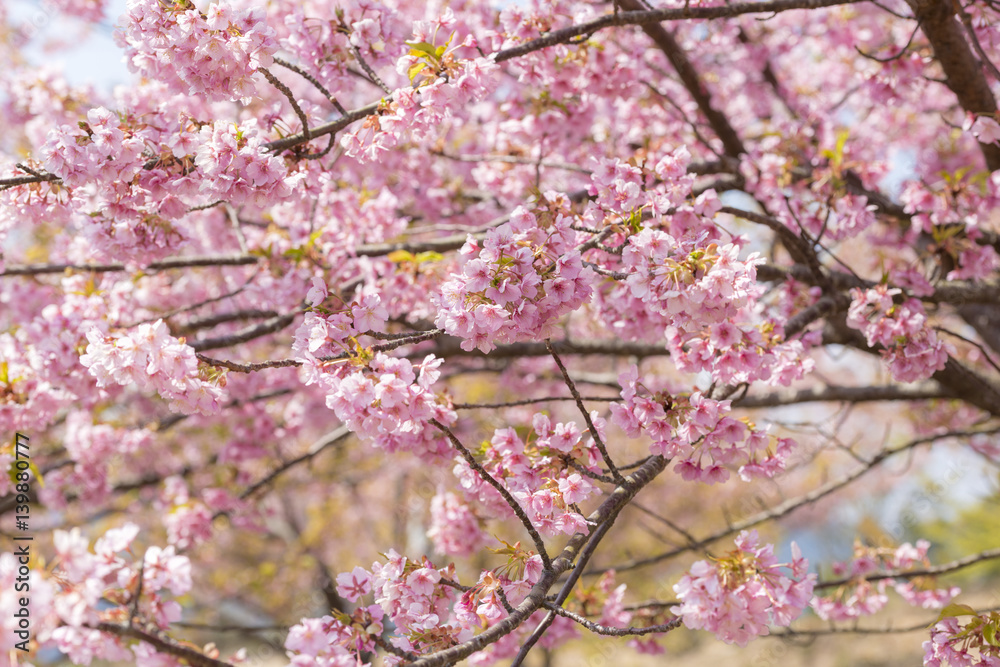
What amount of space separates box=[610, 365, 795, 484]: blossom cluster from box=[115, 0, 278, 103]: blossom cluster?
1552mm

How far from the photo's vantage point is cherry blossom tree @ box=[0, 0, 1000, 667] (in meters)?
1.82

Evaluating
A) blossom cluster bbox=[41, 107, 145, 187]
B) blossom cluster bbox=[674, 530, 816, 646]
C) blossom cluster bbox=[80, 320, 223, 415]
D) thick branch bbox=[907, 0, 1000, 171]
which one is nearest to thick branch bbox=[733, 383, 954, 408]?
thick branch bbox=[907, 0, 1000, 171]

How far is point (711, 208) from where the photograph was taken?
7.60 feet

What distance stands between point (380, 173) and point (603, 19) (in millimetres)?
1767

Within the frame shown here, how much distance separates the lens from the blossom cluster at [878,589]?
130 inches

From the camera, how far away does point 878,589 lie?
3412 millimetres

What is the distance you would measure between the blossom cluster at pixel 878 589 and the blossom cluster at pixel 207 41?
11.6 ft

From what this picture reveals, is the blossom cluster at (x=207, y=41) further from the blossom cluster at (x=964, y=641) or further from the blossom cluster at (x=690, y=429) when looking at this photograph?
the blossom cluster at (x=964, y=641)

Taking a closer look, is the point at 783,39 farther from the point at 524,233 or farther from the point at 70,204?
the point at 70,204

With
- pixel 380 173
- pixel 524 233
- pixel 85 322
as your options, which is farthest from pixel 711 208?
pixel 85 322

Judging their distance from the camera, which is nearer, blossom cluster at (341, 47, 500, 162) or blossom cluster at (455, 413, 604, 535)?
blossom cluster at (455, 413, 604, 535)

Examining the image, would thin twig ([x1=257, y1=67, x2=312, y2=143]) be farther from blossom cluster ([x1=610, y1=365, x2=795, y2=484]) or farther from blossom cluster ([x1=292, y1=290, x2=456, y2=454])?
blossom cluster ([x1=610, y1=365, x2=795, y2=484])

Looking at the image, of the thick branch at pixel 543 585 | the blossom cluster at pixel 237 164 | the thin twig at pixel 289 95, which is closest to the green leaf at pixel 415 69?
the thin twig at pixel 289 95

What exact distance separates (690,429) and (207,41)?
190cm
